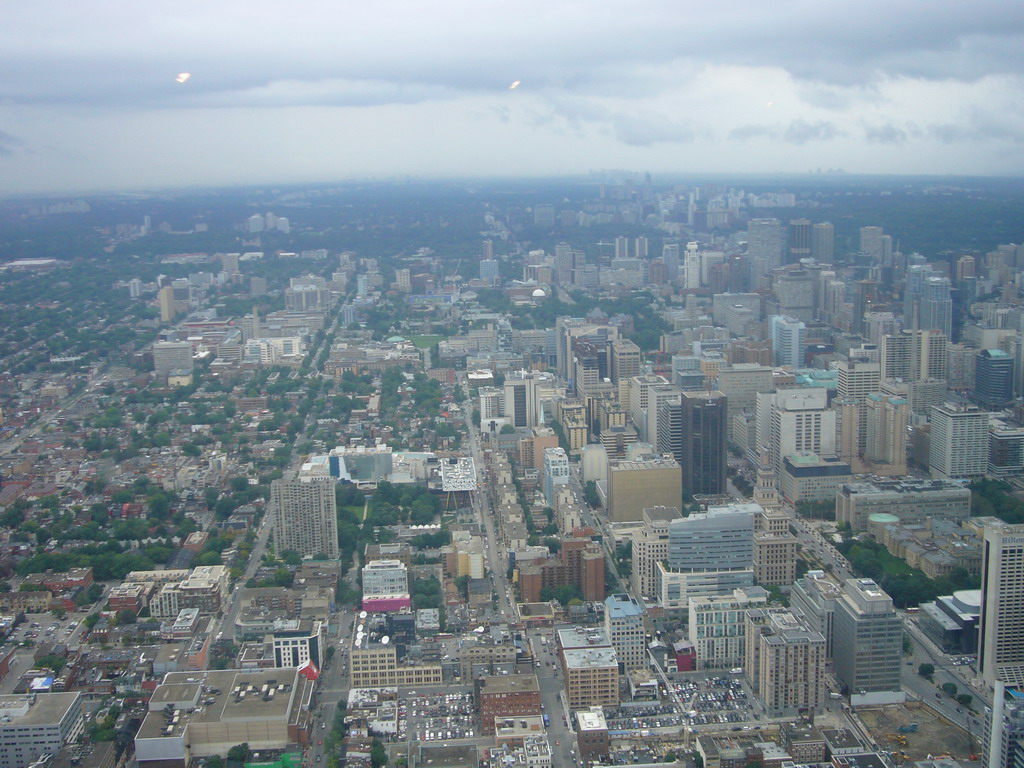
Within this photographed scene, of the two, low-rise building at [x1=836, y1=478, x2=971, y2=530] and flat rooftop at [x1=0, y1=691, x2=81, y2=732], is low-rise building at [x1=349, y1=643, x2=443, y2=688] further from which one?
low-rise building at [x1=836, y1=478, x2=971, y2=530]

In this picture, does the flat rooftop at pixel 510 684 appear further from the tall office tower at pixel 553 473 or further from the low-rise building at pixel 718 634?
the tall office tower at pixel 553 473

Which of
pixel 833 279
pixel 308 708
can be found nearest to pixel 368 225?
pixel 833 279

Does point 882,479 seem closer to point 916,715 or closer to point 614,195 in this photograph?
point 916,715

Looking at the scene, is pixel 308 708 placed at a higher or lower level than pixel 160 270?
lower

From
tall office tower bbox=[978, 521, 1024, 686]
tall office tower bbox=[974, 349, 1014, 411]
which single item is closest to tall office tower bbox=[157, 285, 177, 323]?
tall office tower bbox=[974, 349, 1014, 411]

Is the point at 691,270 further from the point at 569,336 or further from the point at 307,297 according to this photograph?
the point at 569,336

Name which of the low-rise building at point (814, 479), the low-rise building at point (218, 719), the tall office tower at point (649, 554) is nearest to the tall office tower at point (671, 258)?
the low-rise building at point (814, 479)
